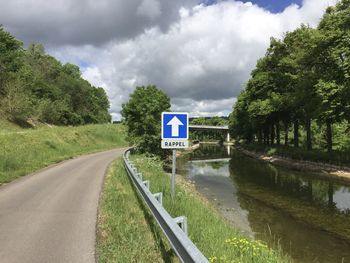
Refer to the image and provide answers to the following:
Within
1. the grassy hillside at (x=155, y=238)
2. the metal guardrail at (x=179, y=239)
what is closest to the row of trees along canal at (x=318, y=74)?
the grassy hillside at (x=155, y=238)

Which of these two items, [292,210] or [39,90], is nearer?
[292,210]

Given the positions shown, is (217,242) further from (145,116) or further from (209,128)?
(209,128)

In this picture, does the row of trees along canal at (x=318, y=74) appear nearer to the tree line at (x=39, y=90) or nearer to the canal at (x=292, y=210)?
the canal at (x=292, y=210)

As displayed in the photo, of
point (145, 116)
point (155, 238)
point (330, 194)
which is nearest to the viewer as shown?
point (155, 238)

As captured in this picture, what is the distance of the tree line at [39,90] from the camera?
53.6m

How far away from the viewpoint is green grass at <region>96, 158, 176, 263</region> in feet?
24.6

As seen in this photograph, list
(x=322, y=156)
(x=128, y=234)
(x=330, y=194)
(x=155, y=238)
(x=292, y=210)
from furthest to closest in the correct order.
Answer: (x=322, y=156) → (x=330, y=194) → (x=292, y=210) → (x=128, y=234) → (x=155, y=238)

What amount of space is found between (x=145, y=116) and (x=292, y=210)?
2142 cm

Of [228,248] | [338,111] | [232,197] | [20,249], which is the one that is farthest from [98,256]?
[338,111]

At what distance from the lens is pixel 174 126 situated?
10688 millimetres

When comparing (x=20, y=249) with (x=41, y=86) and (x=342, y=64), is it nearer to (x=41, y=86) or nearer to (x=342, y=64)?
(x=342, y=64)

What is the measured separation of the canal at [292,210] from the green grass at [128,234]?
284cm

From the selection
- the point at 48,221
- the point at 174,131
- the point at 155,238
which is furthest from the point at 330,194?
the point at 48,221

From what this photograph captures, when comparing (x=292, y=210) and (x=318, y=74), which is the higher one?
(x=318, y=74)
